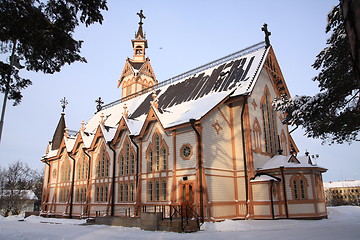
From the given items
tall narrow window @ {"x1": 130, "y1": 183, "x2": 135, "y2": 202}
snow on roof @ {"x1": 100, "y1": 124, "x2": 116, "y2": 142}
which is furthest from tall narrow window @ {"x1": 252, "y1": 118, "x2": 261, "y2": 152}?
snow on roof @ {"x1": 100, "y1": 124, "x2": 116, "y2": 142}

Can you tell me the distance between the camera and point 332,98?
1391 cm

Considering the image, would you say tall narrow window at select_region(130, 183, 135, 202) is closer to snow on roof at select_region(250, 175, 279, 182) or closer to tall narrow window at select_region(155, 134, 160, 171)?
tall narrow window at select_region(155, 134, 160, 171)

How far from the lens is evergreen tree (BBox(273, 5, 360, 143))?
1348 cm

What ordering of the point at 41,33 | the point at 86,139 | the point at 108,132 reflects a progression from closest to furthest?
the point at 41,33 < the point at 108,132 < the point at 86,139

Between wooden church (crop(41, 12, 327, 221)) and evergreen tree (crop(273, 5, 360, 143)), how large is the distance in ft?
21.9

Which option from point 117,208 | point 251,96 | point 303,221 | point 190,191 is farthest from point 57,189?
point 303,221

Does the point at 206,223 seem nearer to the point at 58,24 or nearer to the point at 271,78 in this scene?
the point at 58,24

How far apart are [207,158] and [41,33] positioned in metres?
13.3

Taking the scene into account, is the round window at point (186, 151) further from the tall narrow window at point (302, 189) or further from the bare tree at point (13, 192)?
the bare tree at point (13, 192)

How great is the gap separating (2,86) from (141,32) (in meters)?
40.8

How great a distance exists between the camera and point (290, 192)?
21.1 metres

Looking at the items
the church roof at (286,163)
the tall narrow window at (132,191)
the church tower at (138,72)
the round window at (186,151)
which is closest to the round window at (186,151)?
the round window at (186,151)

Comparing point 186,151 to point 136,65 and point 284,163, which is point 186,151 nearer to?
point 284,163

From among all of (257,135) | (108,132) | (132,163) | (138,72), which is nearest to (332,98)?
(257,135)
